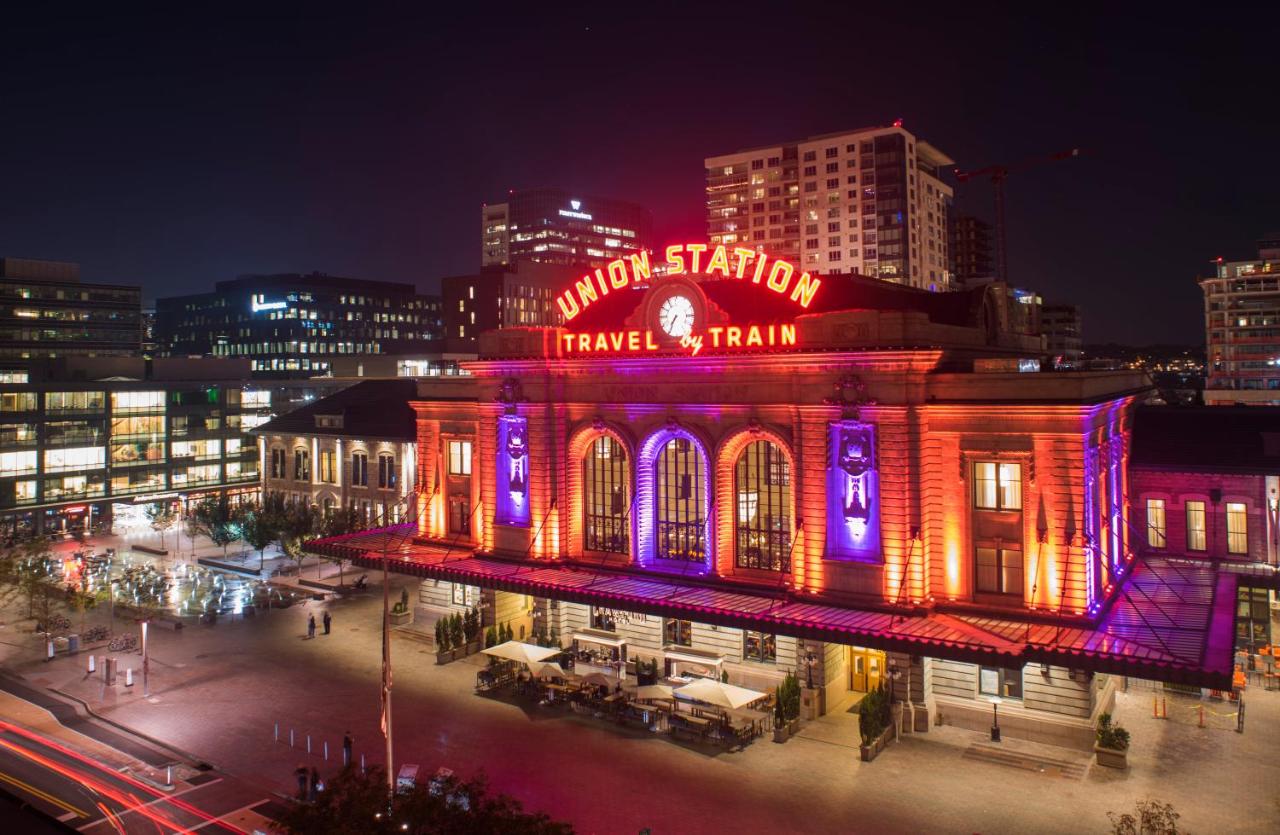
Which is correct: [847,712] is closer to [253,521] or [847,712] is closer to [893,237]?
[253,521]

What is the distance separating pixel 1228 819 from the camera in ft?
104

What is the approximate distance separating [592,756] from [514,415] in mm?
22863

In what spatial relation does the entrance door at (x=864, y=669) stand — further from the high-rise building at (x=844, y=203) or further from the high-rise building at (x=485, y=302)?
the high-rise building at (x=485, y=302)

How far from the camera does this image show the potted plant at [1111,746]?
36.1 m

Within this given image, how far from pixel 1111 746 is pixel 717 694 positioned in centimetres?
1635

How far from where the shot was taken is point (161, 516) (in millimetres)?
88812

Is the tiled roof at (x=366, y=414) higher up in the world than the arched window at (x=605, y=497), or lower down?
higher up

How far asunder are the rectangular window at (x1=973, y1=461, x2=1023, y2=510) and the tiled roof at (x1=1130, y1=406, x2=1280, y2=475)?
15851mm

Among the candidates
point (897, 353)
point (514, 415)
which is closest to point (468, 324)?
point (514, 415)

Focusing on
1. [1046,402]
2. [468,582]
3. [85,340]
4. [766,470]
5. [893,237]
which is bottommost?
[468,582]

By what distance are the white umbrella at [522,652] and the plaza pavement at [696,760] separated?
243 centimetres

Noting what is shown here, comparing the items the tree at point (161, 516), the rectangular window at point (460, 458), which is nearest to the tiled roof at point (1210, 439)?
the rectangular window at point (460, 458)

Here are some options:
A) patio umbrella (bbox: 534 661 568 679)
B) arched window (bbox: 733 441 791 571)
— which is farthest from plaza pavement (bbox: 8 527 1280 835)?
arched window (bbox: 733 441 791 571)

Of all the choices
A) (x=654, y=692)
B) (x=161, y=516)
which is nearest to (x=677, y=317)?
(x=654, y=692)
